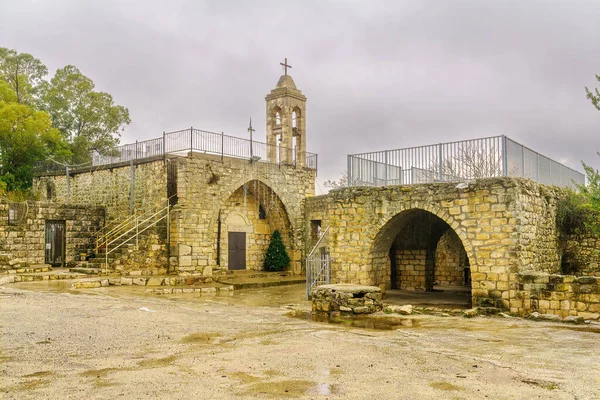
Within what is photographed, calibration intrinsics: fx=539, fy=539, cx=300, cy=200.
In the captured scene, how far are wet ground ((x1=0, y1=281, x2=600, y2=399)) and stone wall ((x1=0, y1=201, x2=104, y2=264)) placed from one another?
860cm

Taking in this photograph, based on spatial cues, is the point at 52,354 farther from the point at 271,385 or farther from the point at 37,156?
the point at 37,156

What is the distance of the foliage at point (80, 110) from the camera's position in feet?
99.5

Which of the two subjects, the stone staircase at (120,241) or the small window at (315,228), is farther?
the small window at (315,228)

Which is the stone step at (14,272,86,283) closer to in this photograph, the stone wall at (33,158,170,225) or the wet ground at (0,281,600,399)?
the stone wall at (33,158,170,225)

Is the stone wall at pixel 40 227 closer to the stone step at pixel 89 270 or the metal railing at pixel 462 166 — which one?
the stone step at pixel 89 270

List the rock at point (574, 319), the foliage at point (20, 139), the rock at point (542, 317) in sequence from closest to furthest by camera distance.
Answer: the rock at point (574, 319)
the rock at point (542, 317)
the foliage at point (20, 139)

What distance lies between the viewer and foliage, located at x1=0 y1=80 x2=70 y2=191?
81.8 ft

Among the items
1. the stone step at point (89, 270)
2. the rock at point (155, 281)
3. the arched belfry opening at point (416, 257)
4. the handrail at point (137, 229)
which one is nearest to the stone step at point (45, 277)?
the stone step at point (89, 270)

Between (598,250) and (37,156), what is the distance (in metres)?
24.7

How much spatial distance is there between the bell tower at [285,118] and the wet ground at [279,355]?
1191 centimetres

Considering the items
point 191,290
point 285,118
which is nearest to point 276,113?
point 285,118

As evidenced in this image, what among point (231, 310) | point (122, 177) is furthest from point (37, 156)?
point (231, 310)

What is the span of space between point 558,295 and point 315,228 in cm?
1324

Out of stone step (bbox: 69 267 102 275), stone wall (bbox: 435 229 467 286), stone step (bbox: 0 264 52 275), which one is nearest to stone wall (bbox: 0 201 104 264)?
stone step (bbox: 0 264 52 275)
